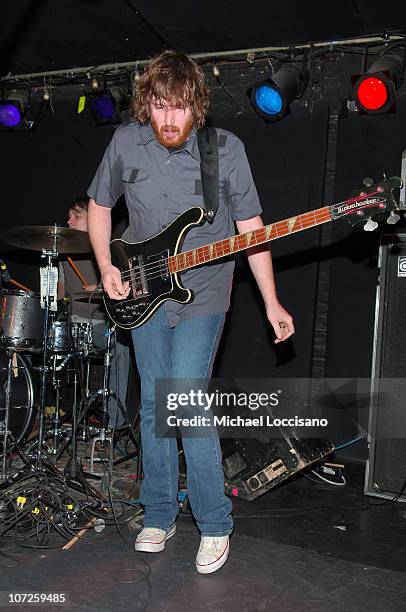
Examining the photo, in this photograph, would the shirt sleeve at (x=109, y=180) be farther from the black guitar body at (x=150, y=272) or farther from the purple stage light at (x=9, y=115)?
the purple stage light at (x=9, y=115)

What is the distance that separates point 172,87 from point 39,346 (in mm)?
2328

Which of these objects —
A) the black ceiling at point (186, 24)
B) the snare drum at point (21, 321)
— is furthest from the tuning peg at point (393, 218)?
the snare drum at point (21, 321)

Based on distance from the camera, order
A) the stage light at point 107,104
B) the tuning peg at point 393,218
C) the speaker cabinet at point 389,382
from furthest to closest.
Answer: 1. the stage light at point 107,104
2. the speaker cabinet at point 389,382
3. the tuning peg at point 393,218

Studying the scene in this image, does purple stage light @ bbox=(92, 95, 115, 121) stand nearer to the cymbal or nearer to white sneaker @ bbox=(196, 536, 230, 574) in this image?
the cymbal

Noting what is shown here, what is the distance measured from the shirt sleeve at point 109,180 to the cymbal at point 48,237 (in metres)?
0.99

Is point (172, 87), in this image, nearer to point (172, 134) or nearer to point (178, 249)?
point (172, 134)

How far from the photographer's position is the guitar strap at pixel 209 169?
8.77ft

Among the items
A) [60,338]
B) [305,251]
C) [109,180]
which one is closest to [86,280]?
[60,338]

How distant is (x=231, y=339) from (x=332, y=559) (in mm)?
2754

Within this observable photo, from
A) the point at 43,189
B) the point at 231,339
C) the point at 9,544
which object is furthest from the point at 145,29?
the point at 9,544

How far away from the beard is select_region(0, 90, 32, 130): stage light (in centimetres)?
388

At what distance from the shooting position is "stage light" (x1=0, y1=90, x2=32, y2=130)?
607 centimetres

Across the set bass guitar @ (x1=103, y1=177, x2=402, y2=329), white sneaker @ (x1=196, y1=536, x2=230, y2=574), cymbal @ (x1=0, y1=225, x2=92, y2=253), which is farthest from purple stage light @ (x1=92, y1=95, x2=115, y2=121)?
white sneaker @ (x1=196, y1=536, x2=230, y2=574)

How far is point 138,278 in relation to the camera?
280 centimetres
